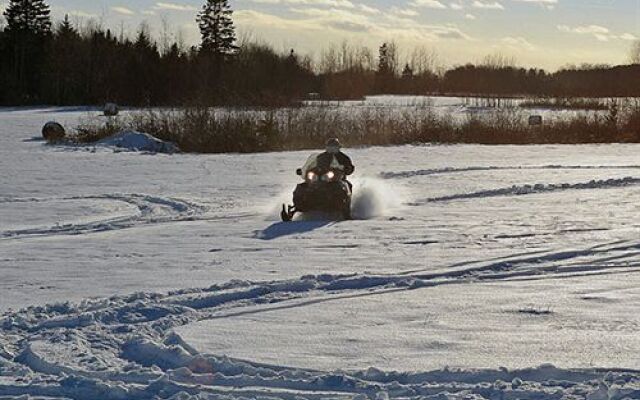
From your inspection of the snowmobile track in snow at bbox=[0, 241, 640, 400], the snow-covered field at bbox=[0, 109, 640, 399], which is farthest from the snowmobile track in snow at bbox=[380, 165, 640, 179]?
the snowmobile track in snow at bbox=[0, 241, 640, 400]

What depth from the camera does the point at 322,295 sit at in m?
8.10

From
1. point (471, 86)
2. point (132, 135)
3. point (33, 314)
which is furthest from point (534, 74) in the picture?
point (33, 314)

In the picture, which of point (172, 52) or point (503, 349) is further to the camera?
point (172, 52)

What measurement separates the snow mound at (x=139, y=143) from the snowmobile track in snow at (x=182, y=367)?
21.0m

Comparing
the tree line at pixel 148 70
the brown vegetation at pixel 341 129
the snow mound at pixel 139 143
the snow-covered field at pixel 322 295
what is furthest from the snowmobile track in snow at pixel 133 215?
the tree line at pixel 148 70

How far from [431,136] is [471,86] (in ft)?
234

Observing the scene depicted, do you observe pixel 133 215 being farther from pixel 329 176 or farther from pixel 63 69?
pixel 63 69

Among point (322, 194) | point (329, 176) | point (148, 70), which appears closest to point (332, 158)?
point (329, 176)

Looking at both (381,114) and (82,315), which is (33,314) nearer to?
(82,315)

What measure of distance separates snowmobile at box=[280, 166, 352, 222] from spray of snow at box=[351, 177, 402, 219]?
645mm

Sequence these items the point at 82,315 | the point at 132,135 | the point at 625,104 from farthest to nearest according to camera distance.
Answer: the point at 625,104 < the point at 132,135 < the point at 82,315

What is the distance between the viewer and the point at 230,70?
73.2 metres

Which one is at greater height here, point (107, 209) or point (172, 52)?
point (172, 52)

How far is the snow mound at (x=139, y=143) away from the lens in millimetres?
28812
